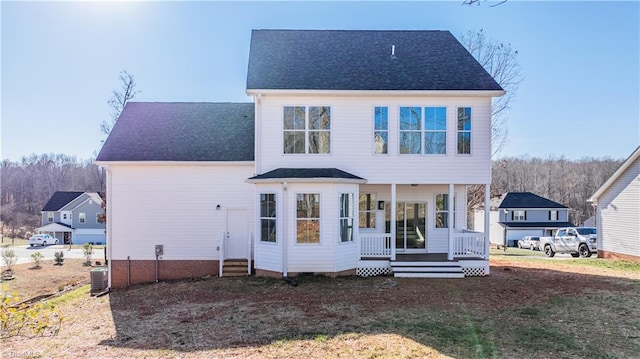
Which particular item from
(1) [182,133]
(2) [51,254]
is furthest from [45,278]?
(2) [51,254]

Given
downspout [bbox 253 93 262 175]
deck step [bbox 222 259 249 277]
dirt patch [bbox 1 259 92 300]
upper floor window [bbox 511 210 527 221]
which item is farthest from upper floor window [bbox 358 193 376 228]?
upper floor window [bbox 511 210 527 221]

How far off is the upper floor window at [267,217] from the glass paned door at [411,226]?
5.32 metres

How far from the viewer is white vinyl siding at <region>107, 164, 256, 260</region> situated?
14906 mm

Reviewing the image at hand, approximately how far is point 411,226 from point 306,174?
5291mm

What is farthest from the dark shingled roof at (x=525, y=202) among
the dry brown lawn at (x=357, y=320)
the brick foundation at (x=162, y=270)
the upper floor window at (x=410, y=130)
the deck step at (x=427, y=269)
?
the brick foundation at (x=162, y=270)

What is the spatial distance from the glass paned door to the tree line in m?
73.7

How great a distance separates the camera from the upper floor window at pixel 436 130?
14.2 m

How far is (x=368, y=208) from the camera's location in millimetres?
15664

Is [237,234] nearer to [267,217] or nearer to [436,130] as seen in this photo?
[267,217]

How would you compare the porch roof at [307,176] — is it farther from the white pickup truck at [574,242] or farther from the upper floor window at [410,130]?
the white pickup truck at [574,242]

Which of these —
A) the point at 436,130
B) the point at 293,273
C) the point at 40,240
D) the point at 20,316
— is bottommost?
the point at 40,240

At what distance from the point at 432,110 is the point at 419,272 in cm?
588

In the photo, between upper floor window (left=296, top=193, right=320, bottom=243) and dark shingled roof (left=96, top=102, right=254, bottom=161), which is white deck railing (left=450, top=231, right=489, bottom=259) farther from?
dark shingled roof (left=96, top=102, right=254, bottom=161)

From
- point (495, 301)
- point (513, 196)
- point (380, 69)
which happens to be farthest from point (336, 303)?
point (513, 196)
